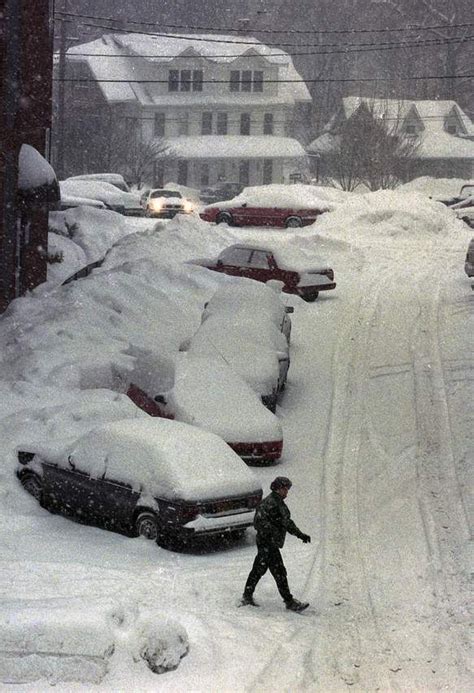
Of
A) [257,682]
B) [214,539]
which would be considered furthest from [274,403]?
[257,682]

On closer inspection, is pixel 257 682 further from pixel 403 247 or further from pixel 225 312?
pixel 403 247

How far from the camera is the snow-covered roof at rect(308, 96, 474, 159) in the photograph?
78.8m

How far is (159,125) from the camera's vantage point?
8069 cm

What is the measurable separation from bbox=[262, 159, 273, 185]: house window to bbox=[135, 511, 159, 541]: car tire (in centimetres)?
6701

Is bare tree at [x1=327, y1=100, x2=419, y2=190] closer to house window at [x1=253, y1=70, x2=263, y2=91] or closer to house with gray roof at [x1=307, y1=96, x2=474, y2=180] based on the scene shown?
house with gray roof at [x1=307, y1=96, x2=474, y2=180]

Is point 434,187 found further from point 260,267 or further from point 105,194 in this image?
point 260,267

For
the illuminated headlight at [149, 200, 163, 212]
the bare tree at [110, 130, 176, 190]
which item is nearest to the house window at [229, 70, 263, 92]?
the bare tree at [110, 130, 176, 190]

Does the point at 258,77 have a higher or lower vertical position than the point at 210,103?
higher

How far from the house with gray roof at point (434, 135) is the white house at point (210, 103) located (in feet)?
10.3

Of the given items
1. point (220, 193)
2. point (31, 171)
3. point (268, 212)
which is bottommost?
point (220, 193)

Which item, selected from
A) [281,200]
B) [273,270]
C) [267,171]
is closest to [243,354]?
[273,270]

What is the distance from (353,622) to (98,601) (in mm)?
2542

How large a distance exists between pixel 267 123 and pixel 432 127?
12928 mm

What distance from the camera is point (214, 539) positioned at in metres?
13.4
